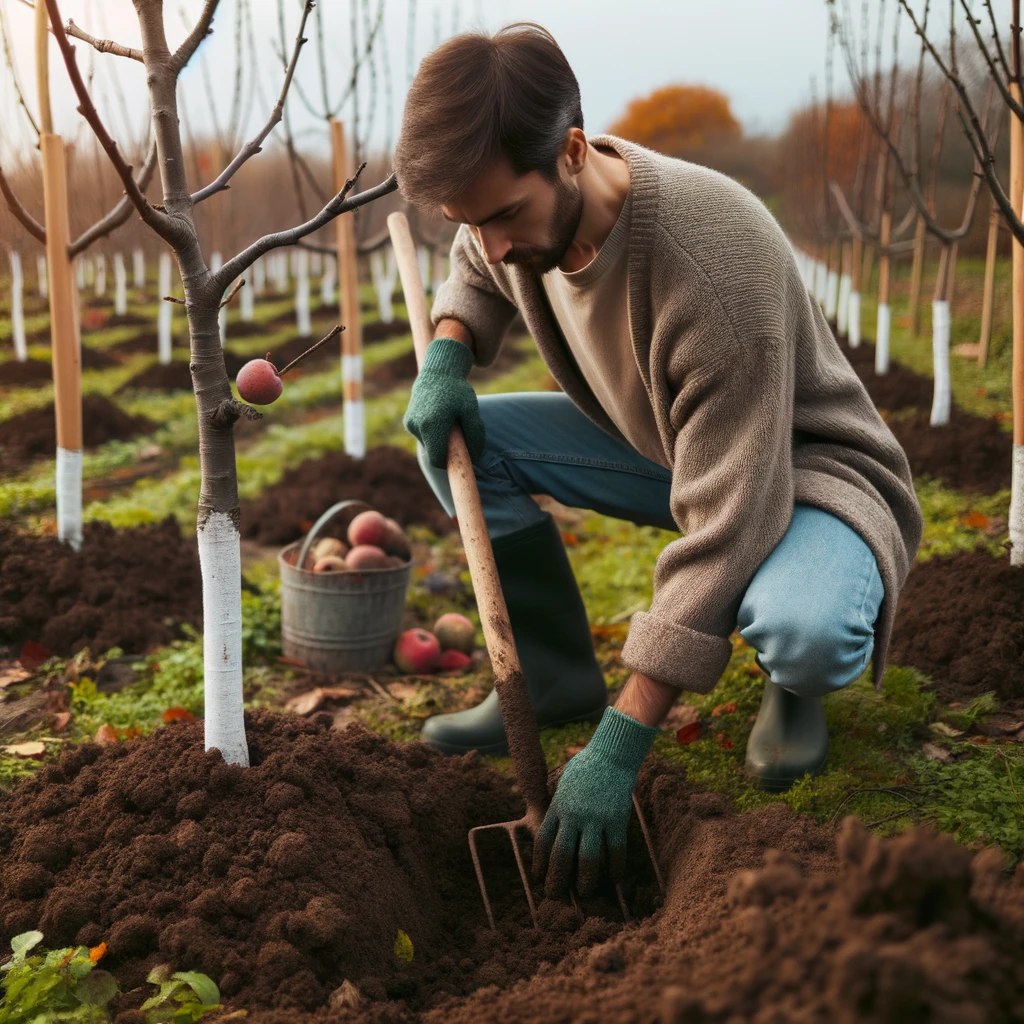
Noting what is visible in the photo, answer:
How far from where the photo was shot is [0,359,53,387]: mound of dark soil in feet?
34.1

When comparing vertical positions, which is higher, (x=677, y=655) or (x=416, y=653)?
(x=677, y=655)

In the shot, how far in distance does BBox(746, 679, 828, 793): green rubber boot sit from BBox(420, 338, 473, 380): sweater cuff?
4.23ft

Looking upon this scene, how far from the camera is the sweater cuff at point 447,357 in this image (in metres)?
2.76

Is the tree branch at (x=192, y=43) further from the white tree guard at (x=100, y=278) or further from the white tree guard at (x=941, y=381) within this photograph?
the white tree guard at (x=100, y=278)

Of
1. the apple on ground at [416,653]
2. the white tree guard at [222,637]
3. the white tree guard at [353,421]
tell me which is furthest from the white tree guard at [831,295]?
the white tree guard at [222,637]

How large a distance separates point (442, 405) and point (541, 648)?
86 centimetres

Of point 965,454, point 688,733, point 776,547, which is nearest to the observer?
point 776,547

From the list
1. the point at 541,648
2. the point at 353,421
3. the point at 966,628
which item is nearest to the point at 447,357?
the point at 541,648

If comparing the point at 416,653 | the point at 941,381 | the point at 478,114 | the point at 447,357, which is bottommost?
the point at 416,653

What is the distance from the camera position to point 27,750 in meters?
2.72

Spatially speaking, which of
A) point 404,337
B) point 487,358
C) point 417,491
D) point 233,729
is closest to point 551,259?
point 487,358

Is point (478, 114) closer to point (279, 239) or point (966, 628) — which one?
point (279, 239)

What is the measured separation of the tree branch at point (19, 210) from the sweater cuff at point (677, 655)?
301 centimetres

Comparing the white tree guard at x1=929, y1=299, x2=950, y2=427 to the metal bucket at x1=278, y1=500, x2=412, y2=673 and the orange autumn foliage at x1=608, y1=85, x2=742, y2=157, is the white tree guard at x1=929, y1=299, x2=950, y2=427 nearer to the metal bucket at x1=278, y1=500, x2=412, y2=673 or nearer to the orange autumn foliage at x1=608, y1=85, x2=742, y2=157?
the metal bucket at x1=278, y1=500, x2=412, y2=673
